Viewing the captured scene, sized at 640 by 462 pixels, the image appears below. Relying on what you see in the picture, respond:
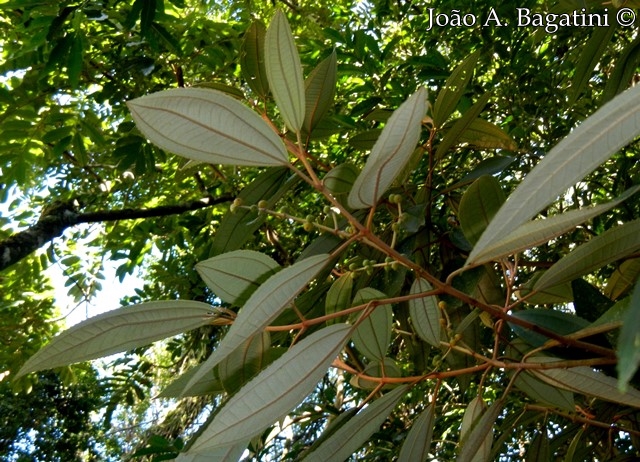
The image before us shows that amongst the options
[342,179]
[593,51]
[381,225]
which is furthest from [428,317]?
[381,225]

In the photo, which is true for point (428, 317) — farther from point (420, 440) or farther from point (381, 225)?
point (381, 225)

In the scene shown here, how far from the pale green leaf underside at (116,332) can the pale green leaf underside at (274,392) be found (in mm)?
114

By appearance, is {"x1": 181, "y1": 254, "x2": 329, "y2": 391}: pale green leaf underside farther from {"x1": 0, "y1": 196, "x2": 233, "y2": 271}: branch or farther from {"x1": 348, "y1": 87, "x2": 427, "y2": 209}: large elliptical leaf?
{"x1": 0, "y1": 196, "x2": 233, "y2": 271}: branch

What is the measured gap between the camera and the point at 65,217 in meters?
2.41

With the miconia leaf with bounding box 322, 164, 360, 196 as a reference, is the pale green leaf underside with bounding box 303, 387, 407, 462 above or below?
below

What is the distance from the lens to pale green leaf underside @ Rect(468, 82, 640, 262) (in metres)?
0.35

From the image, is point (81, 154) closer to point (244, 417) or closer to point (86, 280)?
point (86, 280)

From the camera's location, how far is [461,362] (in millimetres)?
969

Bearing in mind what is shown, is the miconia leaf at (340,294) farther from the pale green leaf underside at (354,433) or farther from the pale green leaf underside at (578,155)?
the pale green leaf underside at (578,155)

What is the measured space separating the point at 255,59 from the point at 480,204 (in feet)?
1.06

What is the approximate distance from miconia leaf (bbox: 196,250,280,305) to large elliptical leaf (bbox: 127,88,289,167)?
6.0 inches

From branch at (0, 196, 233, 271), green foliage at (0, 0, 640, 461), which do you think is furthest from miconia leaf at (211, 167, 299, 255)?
branch at (0, 196, 233, 271)

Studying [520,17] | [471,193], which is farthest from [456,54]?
[471,193]
